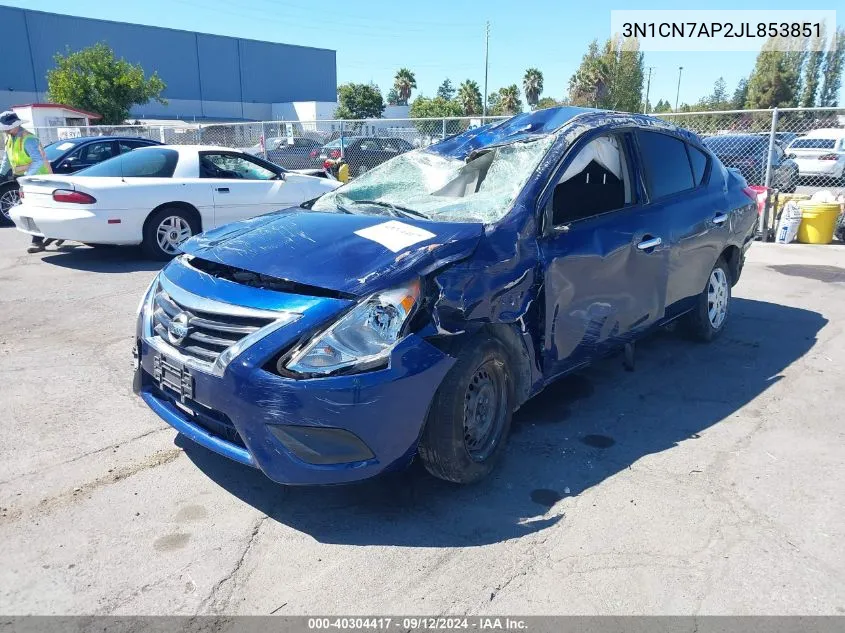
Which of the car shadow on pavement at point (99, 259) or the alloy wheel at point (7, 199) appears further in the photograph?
the alloy wheel at point (7, 199)

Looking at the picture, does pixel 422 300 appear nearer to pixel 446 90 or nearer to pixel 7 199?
pixel 7 199

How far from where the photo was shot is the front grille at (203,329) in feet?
9.53

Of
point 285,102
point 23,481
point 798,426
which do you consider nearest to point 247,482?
point 23,481

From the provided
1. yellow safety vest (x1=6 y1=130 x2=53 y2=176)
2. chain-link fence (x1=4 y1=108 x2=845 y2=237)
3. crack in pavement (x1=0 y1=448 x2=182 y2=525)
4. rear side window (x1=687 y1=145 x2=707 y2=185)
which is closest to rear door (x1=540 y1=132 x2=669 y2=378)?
rear side window (x1=687 y1=145 x2=707 y2=185)

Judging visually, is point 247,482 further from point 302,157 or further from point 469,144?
point 302,157

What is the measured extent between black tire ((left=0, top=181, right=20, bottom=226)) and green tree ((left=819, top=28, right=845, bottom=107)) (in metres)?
56.0

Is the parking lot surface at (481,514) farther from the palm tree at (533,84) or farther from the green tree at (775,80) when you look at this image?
the palm tree at (533,84)

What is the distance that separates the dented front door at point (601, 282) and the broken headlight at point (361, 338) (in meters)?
0.99

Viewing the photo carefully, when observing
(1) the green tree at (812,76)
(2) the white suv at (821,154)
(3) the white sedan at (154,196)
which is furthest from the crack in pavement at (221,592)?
(1) the green tree at (812,76)

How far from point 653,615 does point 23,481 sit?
9.87ft

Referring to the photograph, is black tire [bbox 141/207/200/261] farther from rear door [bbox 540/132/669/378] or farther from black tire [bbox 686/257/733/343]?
black tire [bbox 686/257/733/343]

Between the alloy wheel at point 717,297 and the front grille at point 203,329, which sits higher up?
the front grille at point 203,329

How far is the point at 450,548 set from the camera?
113 inches

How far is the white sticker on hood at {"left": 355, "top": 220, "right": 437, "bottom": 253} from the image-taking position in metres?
3.18
